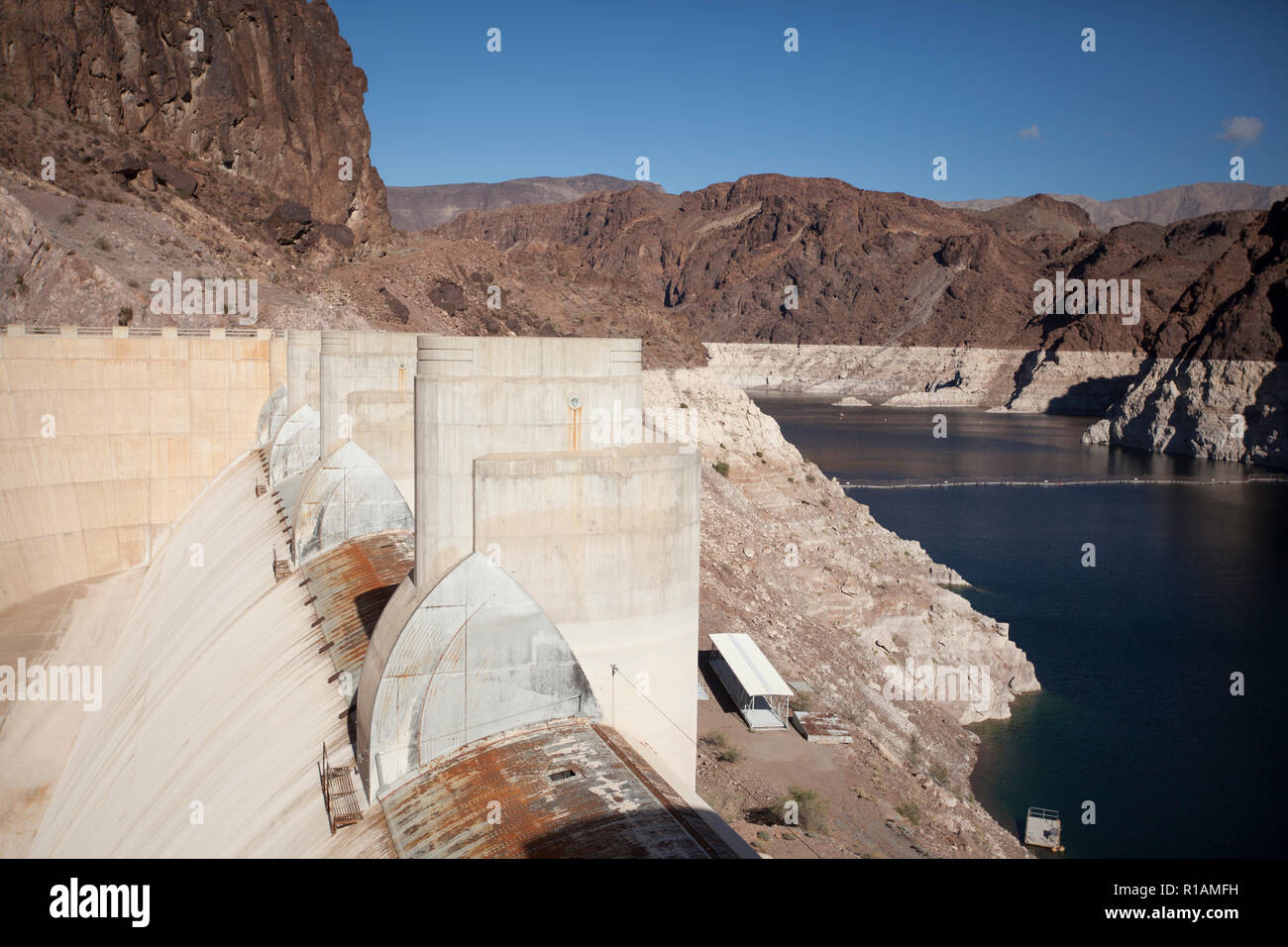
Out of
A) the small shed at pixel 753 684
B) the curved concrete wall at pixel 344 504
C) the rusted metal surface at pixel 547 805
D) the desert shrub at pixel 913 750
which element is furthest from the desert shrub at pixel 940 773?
the rusted metal surface at pixel 547 805

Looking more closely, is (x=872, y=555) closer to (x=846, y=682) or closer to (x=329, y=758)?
(x=846, y=682)

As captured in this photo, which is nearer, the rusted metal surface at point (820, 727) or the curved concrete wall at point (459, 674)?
the curved concrete wall at point (459, 674)

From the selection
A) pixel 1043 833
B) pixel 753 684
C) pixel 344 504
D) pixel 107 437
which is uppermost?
pixel 107 437

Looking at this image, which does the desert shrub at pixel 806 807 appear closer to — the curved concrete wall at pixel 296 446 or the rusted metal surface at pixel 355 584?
the rusted metal surface at pixel 355 584

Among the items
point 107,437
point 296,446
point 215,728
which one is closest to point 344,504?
point 215,728

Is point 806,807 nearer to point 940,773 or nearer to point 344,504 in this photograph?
point 344,504

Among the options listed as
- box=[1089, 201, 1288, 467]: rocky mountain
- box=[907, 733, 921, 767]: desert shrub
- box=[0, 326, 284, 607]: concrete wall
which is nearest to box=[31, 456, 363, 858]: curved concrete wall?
box=[0, 326, 284, 607]: concrete wall

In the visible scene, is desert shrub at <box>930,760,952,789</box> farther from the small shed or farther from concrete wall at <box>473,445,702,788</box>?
concrete wall at <box>473,445,702,788</box>
